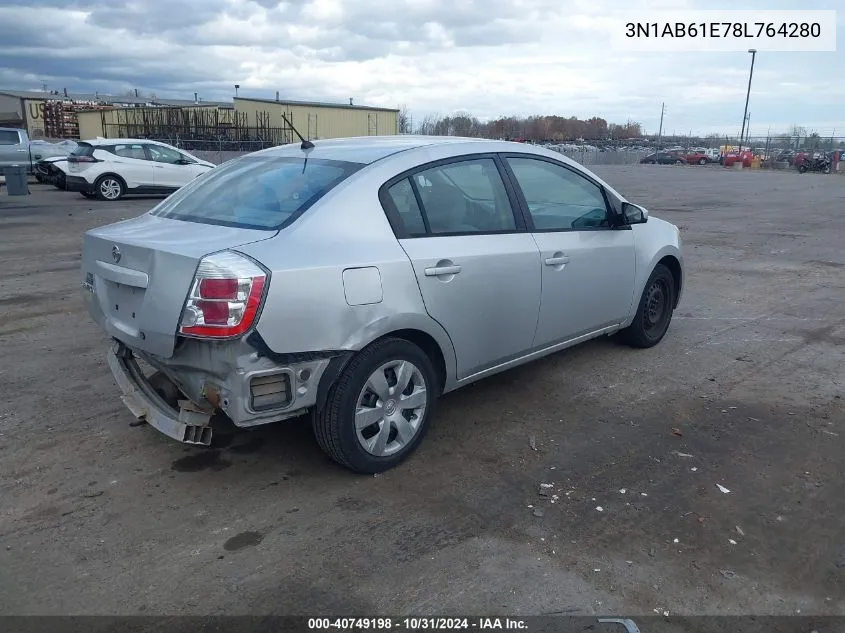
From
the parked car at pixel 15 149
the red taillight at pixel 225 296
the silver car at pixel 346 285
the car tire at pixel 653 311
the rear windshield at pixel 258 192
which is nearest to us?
the red taillight at pixel 225 296

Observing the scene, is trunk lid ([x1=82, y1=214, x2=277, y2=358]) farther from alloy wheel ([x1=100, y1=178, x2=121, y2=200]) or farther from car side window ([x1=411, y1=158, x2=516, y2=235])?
alloy wheel ([x1=100, y1=178, x2=121, y2=200])

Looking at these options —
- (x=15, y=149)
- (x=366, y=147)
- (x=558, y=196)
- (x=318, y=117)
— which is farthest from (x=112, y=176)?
(x=318, y=117)

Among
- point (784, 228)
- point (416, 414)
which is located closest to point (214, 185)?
point (416, 414)

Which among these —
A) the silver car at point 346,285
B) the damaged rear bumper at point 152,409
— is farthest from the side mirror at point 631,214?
the damaged rear bumper at point 152,409

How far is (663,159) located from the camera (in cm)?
5688

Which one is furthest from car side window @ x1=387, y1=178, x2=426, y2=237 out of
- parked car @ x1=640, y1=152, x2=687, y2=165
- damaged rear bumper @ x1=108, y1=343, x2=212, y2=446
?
parked car @ x1=640, y1=152, x2=687, y2=165

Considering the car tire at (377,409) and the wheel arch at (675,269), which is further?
the wheel arch at (675,269)

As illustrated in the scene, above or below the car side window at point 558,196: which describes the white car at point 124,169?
below

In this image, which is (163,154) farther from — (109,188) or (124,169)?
(109,188)

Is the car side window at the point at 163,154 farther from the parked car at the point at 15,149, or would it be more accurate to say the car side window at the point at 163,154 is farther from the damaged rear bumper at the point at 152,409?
the damaged rear bumper at the point at 152,409

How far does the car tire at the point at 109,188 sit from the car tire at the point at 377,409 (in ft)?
54.4

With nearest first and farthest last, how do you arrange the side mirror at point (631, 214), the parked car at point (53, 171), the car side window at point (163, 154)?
1. the side mirror at point (631, 214)
2. the car side window at point (163, 154)
3. the parked car at point (53, 171)

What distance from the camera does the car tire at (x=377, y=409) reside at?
3557mm

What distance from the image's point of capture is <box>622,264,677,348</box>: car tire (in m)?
5.83
